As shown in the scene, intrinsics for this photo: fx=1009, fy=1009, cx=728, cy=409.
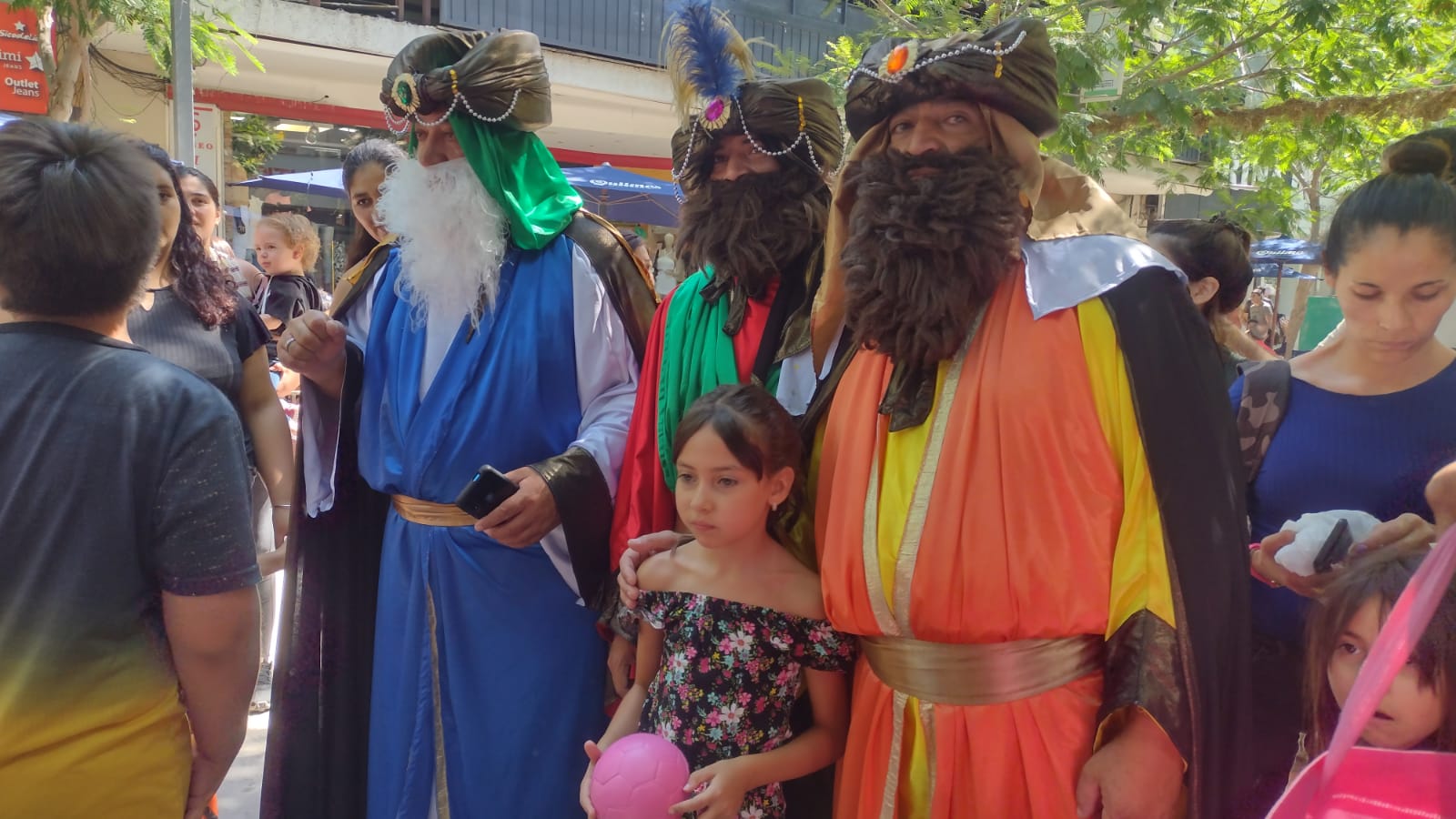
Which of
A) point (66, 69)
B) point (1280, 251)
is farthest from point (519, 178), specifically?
point (1280, 251)

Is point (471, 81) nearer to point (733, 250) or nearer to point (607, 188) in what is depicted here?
point (733, 250)

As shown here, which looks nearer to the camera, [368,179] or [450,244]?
[450,244]

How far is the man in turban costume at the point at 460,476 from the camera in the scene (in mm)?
2492

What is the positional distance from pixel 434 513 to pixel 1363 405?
213 centimetres

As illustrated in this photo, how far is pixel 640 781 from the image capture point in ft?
5.98

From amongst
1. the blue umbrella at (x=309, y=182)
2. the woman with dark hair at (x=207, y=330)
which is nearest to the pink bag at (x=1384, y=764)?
the woman with dark hair at (x=207, y=330)

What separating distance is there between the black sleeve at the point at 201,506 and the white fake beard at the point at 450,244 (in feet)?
3.10

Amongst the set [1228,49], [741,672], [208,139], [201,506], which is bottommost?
[741,672]

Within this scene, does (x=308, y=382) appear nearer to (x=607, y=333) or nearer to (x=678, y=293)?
(x=607, y=333)

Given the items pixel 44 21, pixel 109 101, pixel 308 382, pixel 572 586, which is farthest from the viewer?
pixel 109 101

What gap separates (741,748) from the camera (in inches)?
79.3

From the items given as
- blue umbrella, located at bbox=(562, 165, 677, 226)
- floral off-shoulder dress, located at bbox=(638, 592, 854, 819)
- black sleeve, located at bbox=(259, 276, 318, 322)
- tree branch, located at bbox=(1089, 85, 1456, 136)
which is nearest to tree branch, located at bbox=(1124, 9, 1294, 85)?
tree branch, located at bbox=(1089, 85, 1456, 136)

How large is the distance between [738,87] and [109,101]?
10313mm

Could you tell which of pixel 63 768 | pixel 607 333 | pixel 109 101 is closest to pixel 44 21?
pixel 109 101
